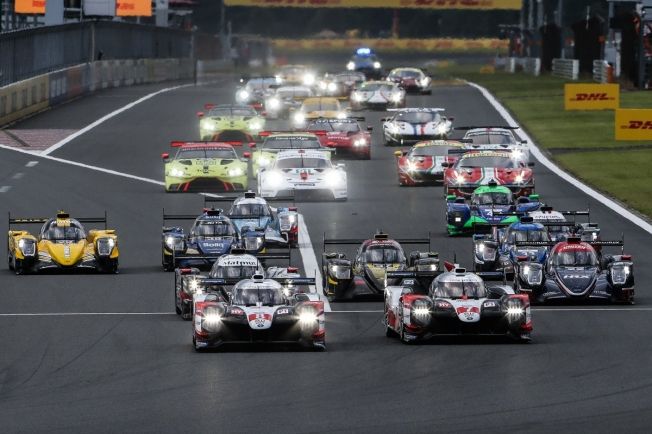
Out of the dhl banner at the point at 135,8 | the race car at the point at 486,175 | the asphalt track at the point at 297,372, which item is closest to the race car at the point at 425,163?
the race car at the point at 486,175

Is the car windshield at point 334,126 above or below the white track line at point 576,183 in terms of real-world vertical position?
above

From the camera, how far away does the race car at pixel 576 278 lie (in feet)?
120

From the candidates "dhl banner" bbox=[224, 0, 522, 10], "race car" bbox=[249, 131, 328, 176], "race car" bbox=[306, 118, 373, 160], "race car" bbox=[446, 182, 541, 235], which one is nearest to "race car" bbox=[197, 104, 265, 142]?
"race car" bbox=[306, 118, 373, 160]

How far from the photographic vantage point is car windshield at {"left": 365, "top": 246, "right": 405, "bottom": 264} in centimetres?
3816

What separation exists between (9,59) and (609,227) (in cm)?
3609

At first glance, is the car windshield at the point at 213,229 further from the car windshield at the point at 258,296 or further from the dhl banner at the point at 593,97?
the dhl banner at the point at 593,97

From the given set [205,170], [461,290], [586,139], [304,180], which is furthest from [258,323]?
[586,139]

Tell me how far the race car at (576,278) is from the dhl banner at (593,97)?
3087cm

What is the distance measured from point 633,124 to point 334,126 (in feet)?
60.4

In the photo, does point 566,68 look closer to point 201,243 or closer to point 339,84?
point 339,84

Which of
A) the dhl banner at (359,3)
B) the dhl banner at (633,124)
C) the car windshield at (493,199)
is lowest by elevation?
the car windshield at (493,199)

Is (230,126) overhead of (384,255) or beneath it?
overhead

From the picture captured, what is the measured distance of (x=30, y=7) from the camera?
13688 cm

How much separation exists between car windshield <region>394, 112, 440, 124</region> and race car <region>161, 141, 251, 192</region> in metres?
15.8
